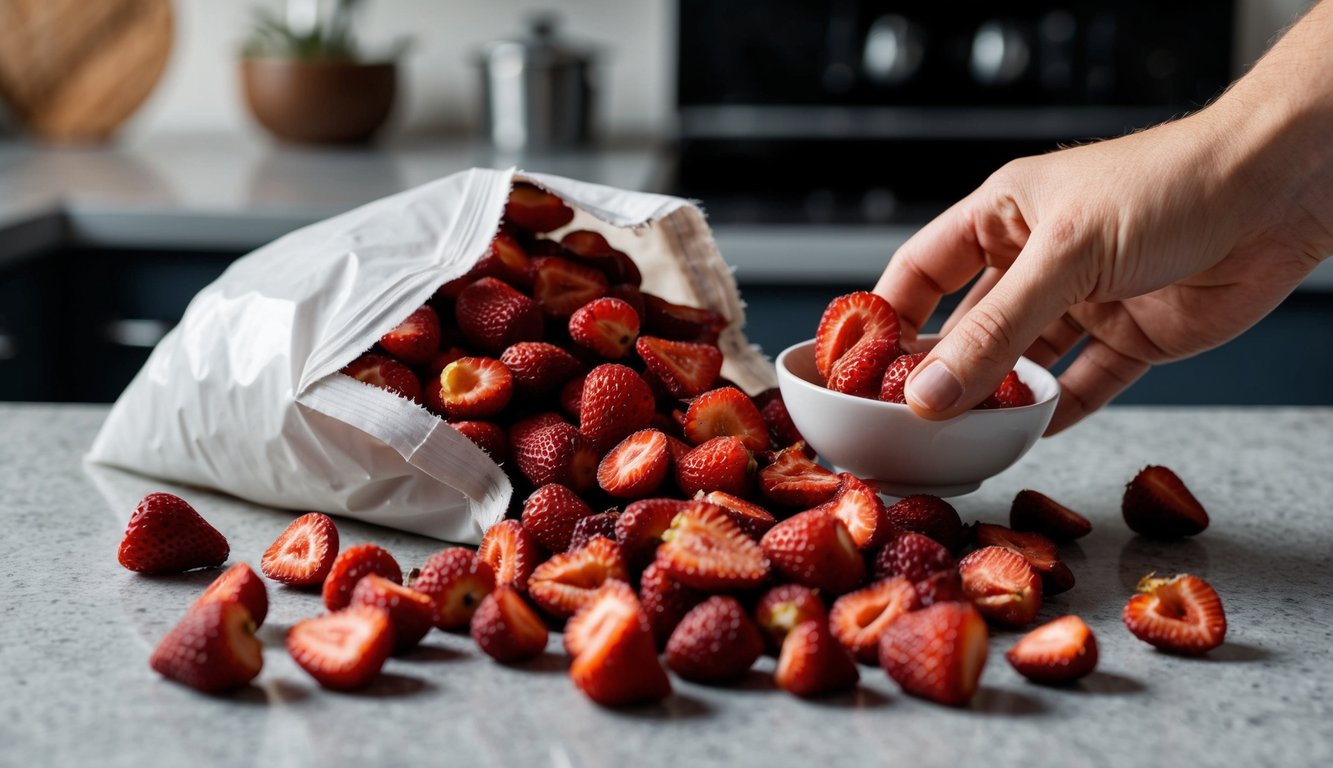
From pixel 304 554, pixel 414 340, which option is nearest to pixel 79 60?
pixel 414 340

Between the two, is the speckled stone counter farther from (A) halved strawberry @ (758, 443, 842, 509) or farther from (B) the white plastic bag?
(A) halved strawberry @ (758, 443, 842, 509)

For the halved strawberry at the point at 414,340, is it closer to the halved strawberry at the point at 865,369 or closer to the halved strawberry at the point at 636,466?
the halved strawberry at the point at 636,466

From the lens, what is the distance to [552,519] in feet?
2.97

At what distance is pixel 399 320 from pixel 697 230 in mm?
322

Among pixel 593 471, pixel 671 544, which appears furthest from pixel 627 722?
pixel 593 471

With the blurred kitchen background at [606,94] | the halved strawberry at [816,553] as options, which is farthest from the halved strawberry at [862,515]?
the blurred kitchen background at [606,94]

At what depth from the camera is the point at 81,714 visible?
734 mm

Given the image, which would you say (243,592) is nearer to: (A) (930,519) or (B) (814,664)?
(B) (814,664)

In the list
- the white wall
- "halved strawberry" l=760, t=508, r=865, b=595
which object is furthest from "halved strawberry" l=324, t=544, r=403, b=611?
the white wall

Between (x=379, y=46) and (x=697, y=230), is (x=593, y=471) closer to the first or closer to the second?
(x=697, y=230)

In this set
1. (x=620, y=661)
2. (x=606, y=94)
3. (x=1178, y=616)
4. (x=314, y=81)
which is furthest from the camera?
(x=606, y=94)

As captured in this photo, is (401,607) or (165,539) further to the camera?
(165,539)

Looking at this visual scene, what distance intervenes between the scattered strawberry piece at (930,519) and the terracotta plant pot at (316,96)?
190cm

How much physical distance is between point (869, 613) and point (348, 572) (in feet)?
1.09
